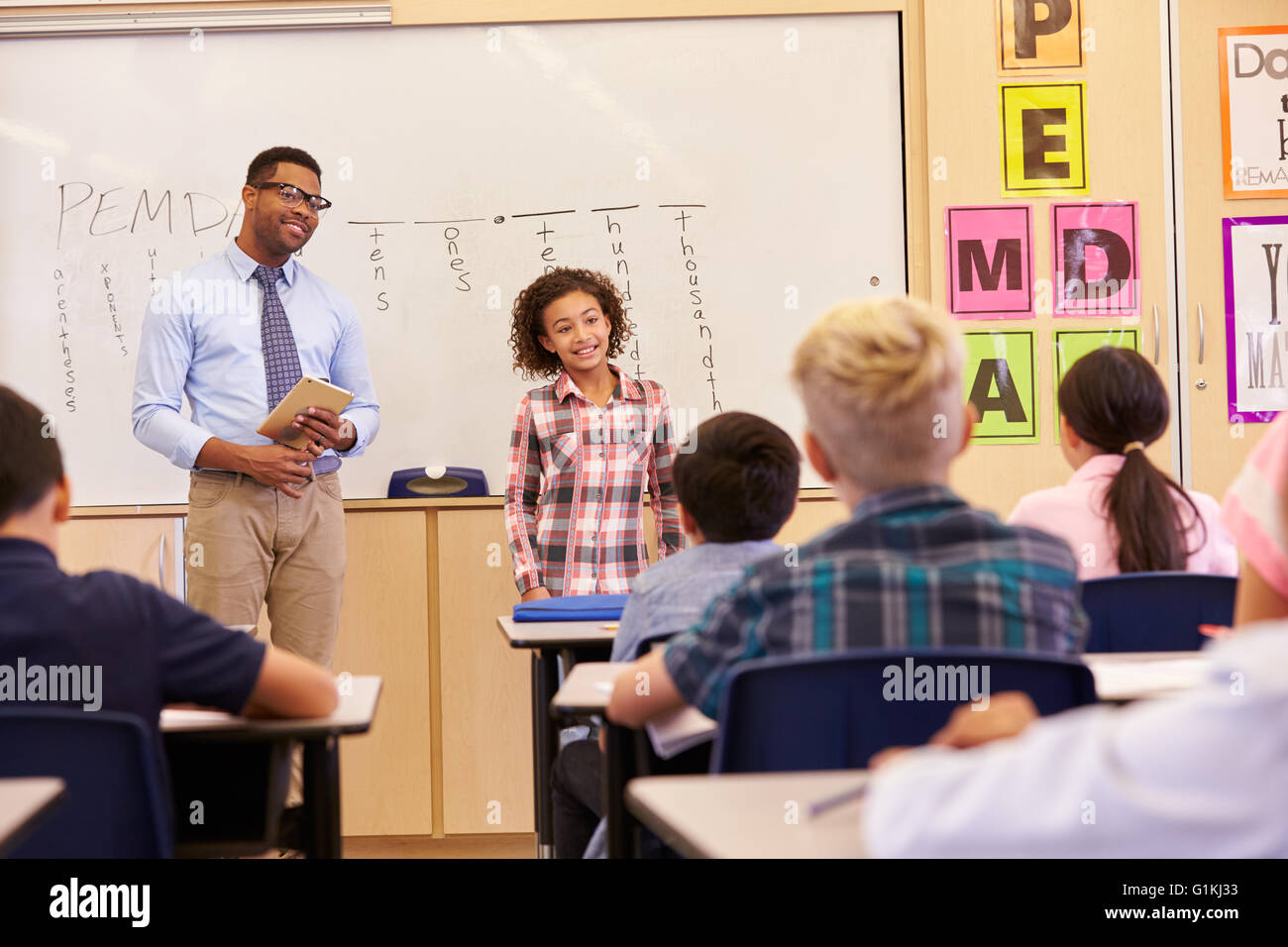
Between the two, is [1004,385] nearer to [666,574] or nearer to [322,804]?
[666,574]

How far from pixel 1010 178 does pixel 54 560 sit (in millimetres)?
3379

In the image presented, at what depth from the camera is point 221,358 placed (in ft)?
11.7

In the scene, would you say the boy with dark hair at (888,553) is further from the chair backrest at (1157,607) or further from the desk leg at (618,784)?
the chair backrest at (1157,607)

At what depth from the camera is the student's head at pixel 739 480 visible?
1903 millimetres

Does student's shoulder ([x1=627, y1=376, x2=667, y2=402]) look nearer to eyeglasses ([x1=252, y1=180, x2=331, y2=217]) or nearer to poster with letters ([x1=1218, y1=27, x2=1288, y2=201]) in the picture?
eyeglasses ([x1=252, y1=180, x2=331, y2=217])

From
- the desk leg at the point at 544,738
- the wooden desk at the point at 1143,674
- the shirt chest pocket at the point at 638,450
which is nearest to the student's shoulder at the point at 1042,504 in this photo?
the wooden desk at the point at 1143,674

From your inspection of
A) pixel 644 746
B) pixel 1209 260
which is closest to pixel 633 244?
pixel 1209 260

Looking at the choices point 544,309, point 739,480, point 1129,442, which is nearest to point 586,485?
point 544,309

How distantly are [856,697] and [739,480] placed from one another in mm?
700

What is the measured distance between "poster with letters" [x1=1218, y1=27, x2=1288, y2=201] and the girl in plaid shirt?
2096 millimetres

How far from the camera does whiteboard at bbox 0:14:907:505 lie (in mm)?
3914

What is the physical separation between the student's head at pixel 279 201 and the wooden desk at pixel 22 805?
2.73 m

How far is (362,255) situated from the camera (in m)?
3.96

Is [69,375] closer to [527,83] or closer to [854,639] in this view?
[527,83]
